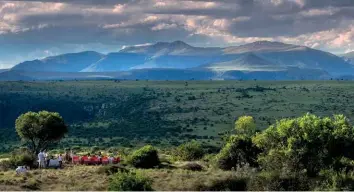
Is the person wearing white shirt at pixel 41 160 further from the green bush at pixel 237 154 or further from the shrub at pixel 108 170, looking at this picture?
the green bush at pixel 237 154

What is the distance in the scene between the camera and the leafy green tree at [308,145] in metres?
45.4

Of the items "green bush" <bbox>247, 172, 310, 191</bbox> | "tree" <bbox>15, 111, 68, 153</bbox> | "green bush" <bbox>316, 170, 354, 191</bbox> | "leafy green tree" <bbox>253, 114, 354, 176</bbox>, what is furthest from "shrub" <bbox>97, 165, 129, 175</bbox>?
"tree" <bbox>15, 111, 68, 153</bbox>

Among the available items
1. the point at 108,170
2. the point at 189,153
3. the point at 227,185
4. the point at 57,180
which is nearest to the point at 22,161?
the point at 108,170

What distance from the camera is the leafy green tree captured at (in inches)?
1789

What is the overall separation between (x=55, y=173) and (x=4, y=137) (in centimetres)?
10126

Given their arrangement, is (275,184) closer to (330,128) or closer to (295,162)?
(295,162)

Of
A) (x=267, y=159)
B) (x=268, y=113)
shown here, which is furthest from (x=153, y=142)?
(x=267, y=159)

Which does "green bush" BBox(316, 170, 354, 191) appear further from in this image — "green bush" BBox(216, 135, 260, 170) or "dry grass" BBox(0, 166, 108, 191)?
"dry grass" BBox(0, 166, 108, 191)

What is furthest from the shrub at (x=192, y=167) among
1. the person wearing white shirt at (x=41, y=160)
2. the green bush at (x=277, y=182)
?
the person wearing white shirt at (x=41, y=160)

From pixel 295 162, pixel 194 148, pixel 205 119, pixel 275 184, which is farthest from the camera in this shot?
pixel 205 119

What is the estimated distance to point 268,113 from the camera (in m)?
160

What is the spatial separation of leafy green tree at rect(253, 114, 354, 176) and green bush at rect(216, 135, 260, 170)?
475cm

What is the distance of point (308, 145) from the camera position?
4634 centimetres

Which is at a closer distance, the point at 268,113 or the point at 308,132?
the point at 308,132
